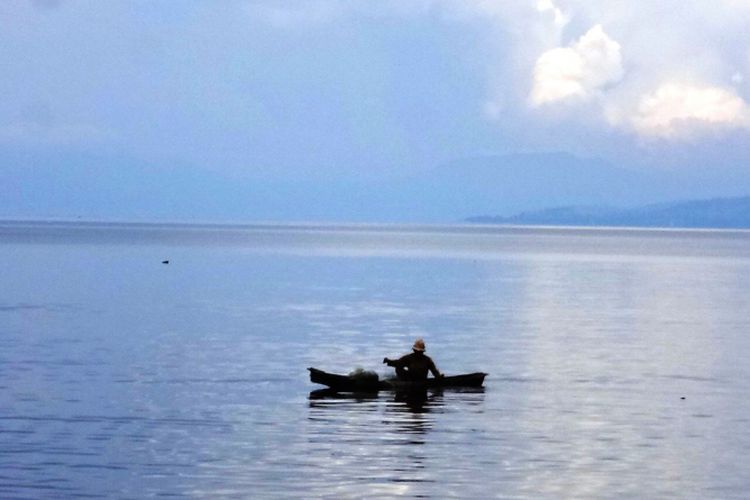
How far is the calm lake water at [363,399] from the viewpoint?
26562 mm

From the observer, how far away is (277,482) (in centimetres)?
2572

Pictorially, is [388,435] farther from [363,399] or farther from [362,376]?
[362,376]

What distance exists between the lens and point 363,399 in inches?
1474

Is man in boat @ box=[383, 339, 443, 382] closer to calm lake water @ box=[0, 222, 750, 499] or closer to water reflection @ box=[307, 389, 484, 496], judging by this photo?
water reflection @ box=[307, 389, 484, 496]

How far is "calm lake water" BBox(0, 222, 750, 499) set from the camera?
26.6m

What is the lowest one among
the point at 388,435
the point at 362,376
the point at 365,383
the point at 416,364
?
the point at 388,435

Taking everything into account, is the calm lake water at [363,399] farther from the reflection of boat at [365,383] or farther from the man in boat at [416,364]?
the man in boat at [416,364]

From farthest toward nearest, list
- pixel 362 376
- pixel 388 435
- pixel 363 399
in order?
pixel 362 376
pixel 363 399
pixel 388 435

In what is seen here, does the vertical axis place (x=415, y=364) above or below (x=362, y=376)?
above

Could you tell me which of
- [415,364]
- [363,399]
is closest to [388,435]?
[363,399]

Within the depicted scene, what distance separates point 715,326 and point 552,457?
131ft

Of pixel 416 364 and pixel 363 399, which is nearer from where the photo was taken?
pixel 363 399

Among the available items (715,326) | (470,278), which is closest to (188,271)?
(470,278)

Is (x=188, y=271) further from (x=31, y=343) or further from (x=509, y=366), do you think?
(x=509, y=366)
